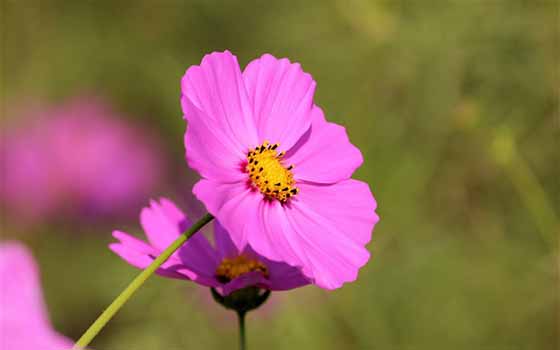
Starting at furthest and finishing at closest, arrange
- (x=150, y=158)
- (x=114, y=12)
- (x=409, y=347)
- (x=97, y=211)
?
(x=114, y=12), (x=150, y=158), (x=97, y=211), (x=409, y=347)

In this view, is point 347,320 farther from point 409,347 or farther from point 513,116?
point 513,116

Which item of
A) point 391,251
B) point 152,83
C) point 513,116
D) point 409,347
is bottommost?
point 409,347

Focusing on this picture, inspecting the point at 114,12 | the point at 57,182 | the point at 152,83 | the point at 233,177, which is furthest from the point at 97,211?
the point at 233,177

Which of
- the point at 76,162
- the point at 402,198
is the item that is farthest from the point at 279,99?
the point at 76,162

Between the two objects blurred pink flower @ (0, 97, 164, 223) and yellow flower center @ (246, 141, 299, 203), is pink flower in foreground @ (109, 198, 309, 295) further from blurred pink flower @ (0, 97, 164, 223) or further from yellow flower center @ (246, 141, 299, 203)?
blurred pink flower @ (0, 97, 164, 223)

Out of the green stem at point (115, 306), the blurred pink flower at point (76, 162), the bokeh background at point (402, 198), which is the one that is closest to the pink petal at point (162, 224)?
the green stem at point (115, 306)

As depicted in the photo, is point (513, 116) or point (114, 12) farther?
point (114, 12)

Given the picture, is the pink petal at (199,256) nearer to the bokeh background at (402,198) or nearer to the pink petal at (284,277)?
the pink petal at (284,277)
